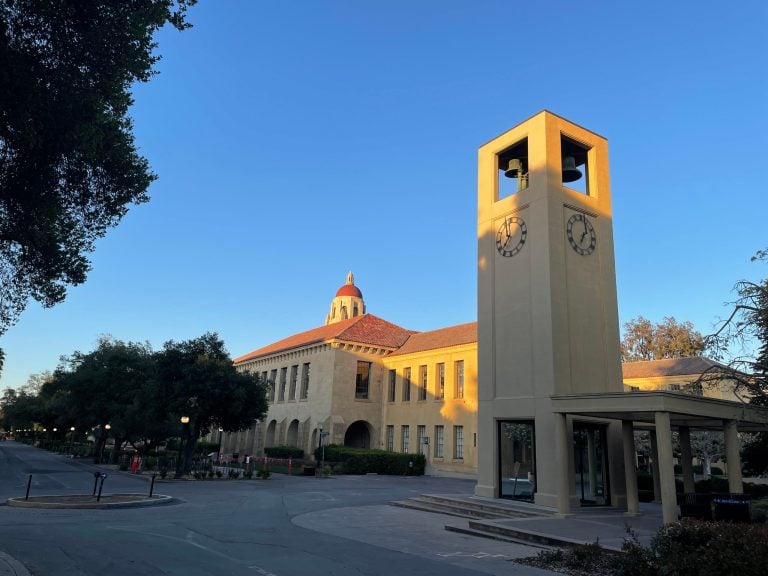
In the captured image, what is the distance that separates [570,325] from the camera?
19781 mm

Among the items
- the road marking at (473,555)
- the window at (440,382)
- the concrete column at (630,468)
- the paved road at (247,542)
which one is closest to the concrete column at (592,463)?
the concrete column at (630,468)

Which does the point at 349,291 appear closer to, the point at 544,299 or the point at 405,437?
the point at 405,437

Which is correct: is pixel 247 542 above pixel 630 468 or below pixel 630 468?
below

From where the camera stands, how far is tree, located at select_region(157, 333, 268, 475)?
98.6 feet

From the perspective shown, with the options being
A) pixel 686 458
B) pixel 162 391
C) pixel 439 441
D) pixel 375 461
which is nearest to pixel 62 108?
pixel 686 458

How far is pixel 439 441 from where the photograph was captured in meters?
42.8

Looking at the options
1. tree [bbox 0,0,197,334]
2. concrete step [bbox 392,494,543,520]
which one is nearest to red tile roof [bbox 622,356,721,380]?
concrete step [bbox 392,494,543,520]

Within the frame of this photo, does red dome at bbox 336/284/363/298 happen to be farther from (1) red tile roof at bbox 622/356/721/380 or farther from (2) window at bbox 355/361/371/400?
(1) red tile roof at bbox 622/356/721/380

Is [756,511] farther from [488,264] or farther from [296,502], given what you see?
[296,502]

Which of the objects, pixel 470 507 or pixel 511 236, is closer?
pixel 470 507

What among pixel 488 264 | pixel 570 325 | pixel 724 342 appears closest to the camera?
pixel 724 342

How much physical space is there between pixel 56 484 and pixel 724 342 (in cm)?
2786

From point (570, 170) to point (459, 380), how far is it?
2354cm

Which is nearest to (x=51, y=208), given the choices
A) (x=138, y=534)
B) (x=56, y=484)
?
(x=138, y=534)
